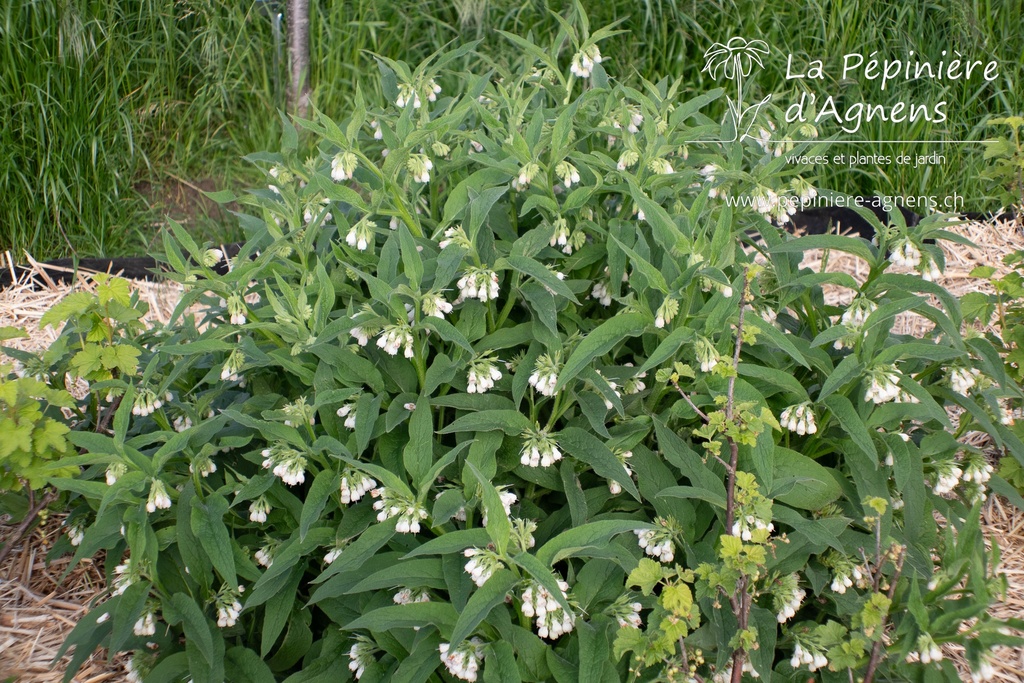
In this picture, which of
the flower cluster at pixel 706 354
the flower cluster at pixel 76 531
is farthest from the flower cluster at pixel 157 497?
the flower cluster at pixel 706 354

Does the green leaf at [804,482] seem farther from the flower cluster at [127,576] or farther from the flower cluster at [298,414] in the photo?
the flower cluster at [127,576]

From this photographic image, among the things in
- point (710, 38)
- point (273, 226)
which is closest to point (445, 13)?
point (710, 38)

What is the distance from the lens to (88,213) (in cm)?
400

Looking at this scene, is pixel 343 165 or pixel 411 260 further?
pixel 343 165

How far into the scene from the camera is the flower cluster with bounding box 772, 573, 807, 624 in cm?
158

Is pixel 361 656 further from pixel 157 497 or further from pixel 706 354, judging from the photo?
pixel 706 354

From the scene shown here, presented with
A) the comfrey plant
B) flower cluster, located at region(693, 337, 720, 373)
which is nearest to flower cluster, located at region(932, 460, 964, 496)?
the comfrey plant

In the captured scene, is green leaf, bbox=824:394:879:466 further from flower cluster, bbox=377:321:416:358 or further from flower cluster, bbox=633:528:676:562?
flower cluster, bbox=377:321:416:358

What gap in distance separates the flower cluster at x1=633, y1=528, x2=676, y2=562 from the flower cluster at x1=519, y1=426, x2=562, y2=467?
21 centimetres

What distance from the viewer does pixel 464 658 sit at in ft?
5.04

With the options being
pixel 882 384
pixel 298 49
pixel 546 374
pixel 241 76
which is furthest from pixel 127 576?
pixel 241 76

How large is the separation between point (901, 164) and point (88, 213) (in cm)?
356

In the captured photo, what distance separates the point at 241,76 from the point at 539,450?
3373mm

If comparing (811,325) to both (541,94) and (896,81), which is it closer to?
(541,94)
